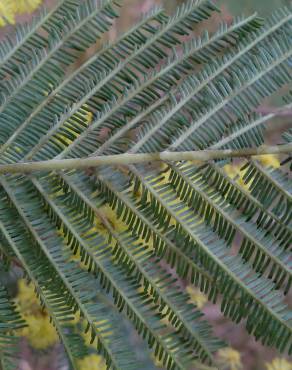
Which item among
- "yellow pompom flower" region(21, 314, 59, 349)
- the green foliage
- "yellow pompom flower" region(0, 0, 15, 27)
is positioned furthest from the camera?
"yellow pompom flower" region(21, 314, 59, 349)

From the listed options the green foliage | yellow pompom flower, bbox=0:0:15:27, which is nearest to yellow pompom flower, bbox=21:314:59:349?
the green foliage

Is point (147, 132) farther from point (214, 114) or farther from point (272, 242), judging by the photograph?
point (272, 242)

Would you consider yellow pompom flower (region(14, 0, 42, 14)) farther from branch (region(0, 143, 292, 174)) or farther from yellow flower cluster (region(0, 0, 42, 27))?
branch (region(0, 143, 292, 174))

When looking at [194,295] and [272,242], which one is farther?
[194,295]

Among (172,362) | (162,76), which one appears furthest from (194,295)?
(162,76)

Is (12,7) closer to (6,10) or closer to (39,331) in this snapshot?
(6,10)

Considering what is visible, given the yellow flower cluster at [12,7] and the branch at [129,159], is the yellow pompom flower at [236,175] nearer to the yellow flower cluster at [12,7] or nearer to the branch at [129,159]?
the branch at [129,159]

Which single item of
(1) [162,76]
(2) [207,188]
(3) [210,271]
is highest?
(1) [162,76]

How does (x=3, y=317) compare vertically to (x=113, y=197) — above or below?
below
